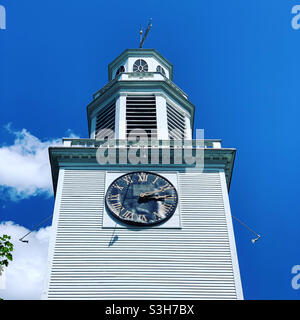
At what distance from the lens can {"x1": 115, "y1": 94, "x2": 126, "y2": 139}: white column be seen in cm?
2279

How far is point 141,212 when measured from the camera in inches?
766

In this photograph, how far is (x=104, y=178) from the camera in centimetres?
2078

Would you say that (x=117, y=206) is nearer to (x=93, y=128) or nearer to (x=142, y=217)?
(x=142, y=217)

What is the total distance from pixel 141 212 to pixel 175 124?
627 cm

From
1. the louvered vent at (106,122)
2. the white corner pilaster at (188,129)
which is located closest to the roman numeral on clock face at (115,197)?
the louvered vent at (106,122)

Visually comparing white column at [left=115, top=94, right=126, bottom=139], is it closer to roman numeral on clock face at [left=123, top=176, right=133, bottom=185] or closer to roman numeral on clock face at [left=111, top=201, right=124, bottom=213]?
roman numeral on clock face at [left=123, top=176, right=133, bottom=185]

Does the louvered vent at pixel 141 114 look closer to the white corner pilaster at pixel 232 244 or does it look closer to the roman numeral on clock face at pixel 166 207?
the white corner pilaster at pixel 232 244

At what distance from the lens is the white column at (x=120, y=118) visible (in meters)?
22.8

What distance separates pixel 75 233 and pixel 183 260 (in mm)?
3846

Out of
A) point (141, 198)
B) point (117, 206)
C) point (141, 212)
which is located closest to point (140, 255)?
point (141, 212)

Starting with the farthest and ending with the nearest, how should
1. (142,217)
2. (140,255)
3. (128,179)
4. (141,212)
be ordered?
(128,179)
(141,212)
(142,217)
(140,255)
